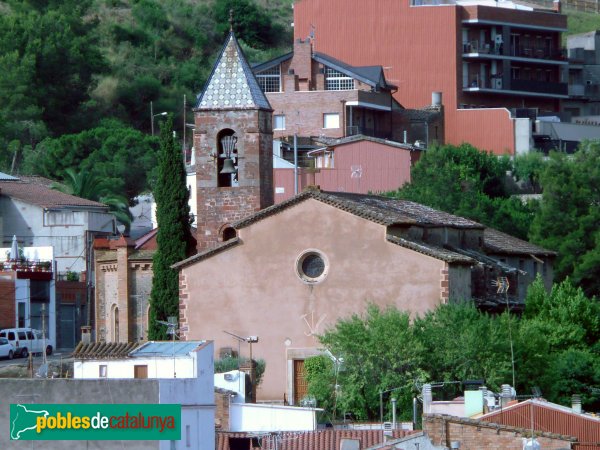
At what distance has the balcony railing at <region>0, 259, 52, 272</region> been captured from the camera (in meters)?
66.1

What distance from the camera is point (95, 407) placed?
36531 millimetres

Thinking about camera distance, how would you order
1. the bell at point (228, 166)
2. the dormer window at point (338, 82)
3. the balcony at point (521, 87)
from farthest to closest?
the balcony at point (521, 87) → the dormer window at point (338, 82) → the bell at point (228, 166)

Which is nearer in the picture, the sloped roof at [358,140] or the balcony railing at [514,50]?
the sloped roof at [358,140]

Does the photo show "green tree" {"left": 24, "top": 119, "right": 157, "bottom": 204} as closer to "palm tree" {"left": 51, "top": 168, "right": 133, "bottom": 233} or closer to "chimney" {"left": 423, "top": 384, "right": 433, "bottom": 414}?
"palm tree" {"left": 51, "top": 168, "right": 133, "bottom": 233}

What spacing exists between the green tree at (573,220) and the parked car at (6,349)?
20.0 metres

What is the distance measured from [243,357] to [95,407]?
607 inches

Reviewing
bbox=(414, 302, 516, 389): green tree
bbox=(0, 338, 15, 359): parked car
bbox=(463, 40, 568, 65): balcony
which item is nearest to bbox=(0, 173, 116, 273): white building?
bbox=(0, 338, 15, 359): parked car

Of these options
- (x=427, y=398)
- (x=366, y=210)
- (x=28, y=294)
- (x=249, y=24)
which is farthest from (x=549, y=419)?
(x=249, y=24)

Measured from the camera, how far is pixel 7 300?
6469 centimetres

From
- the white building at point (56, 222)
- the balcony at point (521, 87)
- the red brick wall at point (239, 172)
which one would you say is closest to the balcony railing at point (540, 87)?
the balcony at point (521, 87)

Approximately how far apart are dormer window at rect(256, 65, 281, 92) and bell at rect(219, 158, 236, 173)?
34.2 m

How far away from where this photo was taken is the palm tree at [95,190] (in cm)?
8012

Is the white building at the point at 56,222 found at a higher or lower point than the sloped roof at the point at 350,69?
lower

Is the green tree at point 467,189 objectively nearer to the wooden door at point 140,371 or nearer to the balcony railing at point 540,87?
the balcony railing at point 540,87
